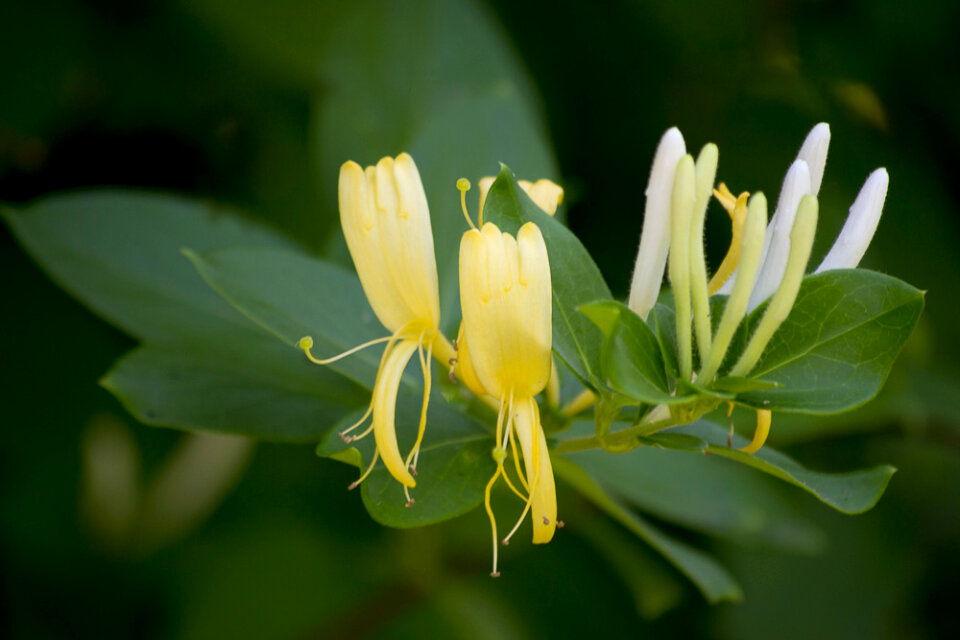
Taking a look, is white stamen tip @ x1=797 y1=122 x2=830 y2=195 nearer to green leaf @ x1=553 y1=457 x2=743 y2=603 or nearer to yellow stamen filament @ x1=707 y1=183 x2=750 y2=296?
yellow stamen filament @ x1=707 y1=183 x2=750 y2=296

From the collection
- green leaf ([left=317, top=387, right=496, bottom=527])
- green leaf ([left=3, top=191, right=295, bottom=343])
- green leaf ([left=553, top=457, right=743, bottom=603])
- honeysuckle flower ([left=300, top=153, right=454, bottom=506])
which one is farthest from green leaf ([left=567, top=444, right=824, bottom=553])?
green leaf ([left=3, top=191, right=295, bottom=343])

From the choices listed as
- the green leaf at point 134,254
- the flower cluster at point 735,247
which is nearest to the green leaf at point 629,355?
the flower cluster at point 735,247

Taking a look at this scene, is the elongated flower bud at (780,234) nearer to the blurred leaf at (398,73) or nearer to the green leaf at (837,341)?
the green leaf at (837,341)

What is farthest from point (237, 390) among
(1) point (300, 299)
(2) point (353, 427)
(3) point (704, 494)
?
(3) point (704, 494)

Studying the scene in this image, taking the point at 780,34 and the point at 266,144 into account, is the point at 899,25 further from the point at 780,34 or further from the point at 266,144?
the point at 266,144

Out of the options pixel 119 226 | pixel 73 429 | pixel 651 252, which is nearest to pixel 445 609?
pixel 73 429

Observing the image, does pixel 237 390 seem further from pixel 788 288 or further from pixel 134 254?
pixel 788 288
